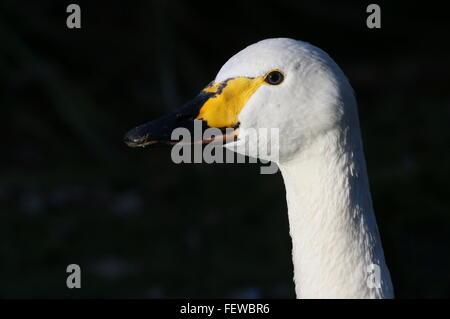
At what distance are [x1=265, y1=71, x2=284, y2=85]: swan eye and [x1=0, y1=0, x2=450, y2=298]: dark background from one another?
3.02 meters

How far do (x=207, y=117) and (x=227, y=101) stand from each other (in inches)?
3.8

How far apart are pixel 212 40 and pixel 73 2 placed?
1.89 m

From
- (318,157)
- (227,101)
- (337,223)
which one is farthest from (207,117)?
(337,223)

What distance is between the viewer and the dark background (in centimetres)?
672

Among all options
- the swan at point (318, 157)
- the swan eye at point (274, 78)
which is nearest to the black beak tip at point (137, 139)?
the swan at point (318, 157)

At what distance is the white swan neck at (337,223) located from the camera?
2557 mm

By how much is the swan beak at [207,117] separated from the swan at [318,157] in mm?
11

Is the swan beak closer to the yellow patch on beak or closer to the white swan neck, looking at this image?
the yellow patch on beak

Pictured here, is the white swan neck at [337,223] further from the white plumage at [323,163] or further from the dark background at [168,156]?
the dark background at [168,156]

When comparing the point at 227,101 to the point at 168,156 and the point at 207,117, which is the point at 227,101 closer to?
the point at 207,117

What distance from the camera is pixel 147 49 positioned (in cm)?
1001
